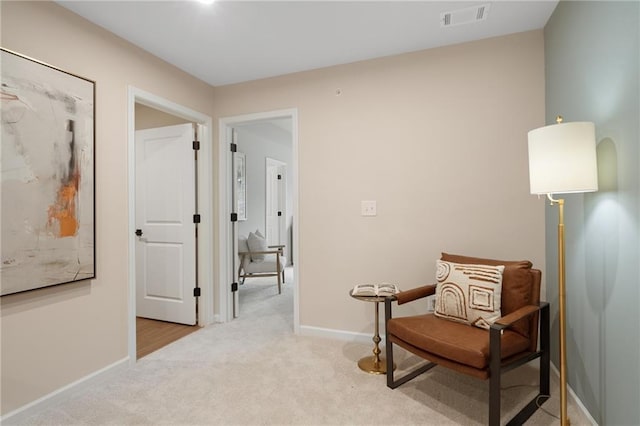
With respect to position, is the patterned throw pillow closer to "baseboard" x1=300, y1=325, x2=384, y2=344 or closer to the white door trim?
"baseboard" x1=300, y1=325, x2=384, y2=344

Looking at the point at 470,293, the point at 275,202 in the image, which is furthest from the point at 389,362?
the point at 275,202

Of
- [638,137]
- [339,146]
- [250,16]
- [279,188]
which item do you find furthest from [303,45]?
[279,188]

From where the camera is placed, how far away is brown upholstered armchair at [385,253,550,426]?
62.6 inches

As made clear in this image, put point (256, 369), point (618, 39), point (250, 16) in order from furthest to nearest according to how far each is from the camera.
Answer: point (256, 369) → point (250, 16) → point (618, 39)

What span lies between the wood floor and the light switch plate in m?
2.02

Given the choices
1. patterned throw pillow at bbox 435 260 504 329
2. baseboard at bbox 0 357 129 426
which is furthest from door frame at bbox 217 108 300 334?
patterned throw pillow at bbox 435 260 504 329

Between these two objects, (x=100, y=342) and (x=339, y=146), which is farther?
(x=339, y=146)

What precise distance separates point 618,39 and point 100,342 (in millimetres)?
3399

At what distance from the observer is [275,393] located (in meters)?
2.03

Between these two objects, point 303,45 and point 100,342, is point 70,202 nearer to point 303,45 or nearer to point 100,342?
point 100,342

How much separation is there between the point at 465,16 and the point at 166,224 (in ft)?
10.4

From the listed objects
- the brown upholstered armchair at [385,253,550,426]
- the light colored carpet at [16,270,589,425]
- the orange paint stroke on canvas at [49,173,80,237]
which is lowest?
the light colored carpet at [16,270,589,425]

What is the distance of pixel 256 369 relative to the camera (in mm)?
2326

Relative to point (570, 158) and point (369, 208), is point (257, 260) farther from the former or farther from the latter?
point (570, 158)
